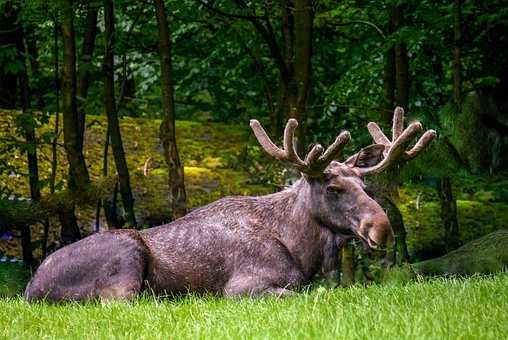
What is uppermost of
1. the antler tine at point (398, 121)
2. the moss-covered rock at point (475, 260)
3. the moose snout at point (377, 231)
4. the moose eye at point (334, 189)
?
the antler tine at point (398, 121)

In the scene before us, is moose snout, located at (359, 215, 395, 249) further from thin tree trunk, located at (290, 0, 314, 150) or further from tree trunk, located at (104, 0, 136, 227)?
tree trunk, located at (104, 0, 136, 227)

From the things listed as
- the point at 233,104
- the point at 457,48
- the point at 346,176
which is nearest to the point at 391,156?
the point at 346,176

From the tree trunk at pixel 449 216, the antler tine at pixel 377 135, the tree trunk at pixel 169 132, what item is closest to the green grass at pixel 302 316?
the antler tine at pixel 377 135

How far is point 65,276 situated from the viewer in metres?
9.48

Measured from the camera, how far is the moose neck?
1002cm

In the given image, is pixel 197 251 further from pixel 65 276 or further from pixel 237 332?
pixel 237 332

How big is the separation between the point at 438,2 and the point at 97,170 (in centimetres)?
579

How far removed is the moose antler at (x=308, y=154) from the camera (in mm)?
9297

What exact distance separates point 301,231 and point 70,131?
4343mm

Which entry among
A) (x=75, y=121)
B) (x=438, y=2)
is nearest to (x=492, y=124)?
(x=438, y=2)

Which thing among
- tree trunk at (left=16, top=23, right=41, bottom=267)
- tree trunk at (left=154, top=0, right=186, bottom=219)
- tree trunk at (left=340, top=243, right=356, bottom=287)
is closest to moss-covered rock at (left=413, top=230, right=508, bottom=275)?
tree trunk at (left=340, top=243, right=356, bottom=287)

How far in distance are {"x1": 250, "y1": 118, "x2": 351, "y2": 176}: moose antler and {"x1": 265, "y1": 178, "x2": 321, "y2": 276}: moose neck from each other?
425 millimetres

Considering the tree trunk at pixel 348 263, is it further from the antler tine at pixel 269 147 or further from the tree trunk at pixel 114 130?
the antler tine at pixel 269 147

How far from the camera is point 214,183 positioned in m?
16.4
